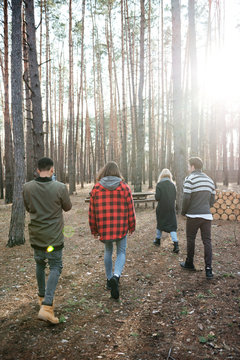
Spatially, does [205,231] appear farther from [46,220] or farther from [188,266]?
[46,220]

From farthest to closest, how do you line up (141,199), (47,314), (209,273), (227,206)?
(141,199) < (227,206) < (209,273) < (47,314)

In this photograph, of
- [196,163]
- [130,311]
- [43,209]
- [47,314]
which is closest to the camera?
[47,314]

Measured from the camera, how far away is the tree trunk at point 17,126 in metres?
5.24

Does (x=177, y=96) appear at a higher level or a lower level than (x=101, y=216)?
higher

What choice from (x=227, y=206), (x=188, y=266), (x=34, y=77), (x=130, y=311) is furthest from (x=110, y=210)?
(x=227, y=206)

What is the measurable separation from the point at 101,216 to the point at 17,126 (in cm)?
344

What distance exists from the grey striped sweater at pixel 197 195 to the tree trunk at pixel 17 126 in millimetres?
3592

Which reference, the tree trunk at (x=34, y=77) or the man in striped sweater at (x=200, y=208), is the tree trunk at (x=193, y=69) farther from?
the tree trunk at (x=34, y=77)

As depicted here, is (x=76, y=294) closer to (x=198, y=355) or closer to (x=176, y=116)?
(x=198, y=355)

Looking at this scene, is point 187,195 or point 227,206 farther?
point 227,206

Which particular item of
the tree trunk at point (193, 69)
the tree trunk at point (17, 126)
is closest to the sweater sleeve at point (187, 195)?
the tree trunk at point (17, 126)

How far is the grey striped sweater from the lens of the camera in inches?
149

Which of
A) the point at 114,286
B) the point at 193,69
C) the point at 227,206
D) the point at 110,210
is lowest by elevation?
the point at 114,286

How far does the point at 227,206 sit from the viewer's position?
7.99 meters
